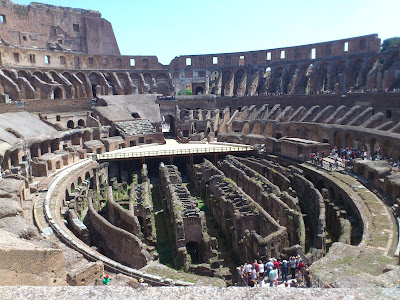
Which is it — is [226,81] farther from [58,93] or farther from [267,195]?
[267,195]

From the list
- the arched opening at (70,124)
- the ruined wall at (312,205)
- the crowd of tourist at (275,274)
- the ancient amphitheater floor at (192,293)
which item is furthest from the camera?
the arched opening at (70,124)

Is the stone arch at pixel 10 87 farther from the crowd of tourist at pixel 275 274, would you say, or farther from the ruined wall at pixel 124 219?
the crowd of tourist at pixel 275 274

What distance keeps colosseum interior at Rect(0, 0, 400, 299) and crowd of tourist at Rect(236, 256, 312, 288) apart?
562 mm

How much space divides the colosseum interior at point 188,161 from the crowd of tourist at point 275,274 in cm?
56

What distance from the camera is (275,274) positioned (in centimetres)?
1152

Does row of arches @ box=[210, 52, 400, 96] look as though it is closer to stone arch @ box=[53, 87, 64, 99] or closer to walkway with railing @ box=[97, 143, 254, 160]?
walkway with railing @ box=[97, 143, 254, 160]

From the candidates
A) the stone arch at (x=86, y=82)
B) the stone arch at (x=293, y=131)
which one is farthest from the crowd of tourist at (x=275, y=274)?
the stone arch at (x=86, y=82)

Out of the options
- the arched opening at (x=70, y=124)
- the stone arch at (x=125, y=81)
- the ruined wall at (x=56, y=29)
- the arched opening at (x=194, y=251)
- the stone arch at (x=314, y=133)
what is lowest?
the arched opening at (x=194, y=251)

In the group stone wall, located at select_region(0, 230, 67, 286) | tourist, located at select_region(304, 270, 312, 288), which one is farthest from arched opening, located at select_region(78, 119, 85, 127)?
tourist, located at select_region(304, 270, 312, 288)

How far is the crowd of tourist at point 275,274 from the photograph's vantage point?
11.4m

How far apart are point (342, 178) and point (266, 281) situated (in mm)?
14102

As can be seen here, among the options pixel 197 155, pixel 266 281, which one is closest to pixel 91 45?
pixel 197 155

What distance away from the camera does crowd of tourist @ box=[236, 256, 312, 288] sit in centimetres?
1139

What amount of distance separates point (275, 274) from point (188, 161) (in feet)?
83.3
